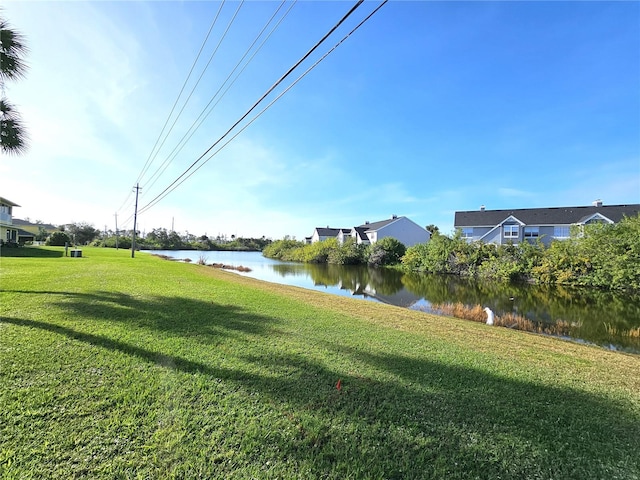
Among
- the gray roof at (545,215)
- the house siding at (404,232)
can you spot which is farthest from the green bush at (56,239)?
the gray roof at (545,215)

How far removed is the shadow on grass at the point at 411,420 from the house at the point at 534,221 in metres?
31.5

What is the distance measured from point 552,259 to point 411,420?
28.0 m

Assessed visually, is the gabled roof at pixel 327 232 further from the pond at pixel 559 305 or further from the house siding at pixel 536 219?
the pond at pixel 559 305

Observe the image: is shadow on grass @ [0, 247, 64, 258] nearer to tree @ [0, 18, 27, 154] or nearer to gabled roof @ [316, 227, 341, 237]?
tree @ [0, 18, 27, 154]

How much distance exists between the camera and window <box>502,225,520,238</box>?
36.9 metres

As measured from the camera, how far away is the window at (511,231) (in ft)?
121

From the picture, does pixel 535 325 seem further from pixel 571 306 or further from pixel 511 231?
pixel 511 231

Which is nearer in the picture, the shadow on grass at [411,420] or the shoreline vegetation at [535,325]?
the shadow on grass at [411,420]

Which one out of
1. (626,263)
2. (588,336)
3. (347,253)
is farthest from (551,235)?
(588,336)

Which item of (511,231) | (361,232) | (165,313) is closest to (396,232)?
(361,232)

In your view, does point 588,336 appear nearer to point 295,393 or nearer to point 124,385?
point 295,393

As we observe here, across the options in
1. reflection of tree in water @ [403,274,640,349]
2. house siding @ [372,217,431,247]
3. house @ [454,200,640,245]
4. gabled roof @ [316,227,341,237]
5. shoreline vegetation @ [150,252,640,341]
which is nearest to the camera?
shoreline vegetation @ [150,252,640,341]

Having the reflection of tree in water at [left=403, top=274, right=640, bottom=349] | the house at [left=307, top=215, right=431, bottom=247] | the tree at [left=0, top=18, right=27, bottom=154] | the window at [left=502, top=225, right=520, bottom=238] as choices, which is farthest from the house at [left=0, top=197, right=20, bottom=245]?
the window at [left=502, top=225, right=520, bottom=238]

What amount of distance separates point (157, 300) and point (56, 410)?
5389mm
